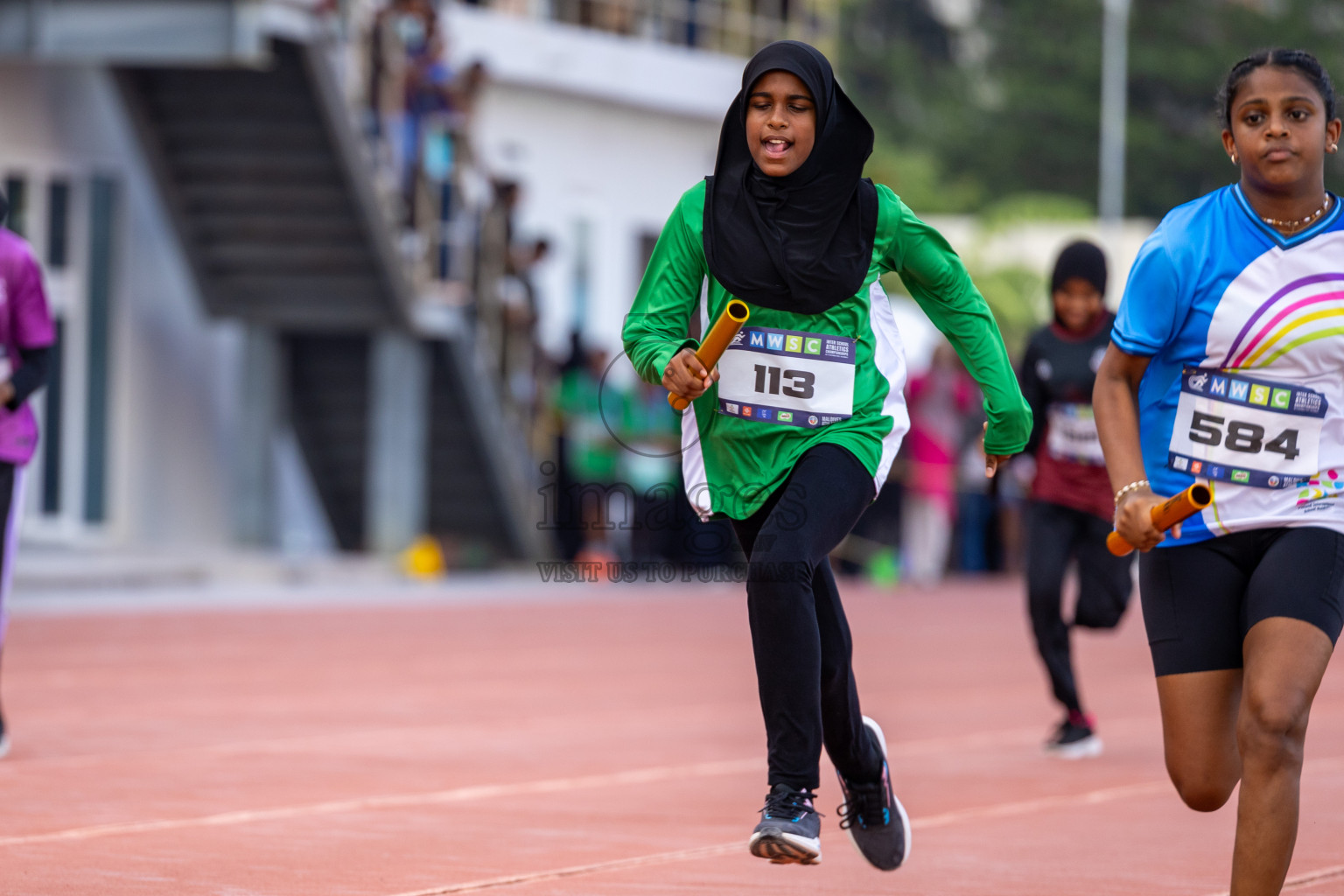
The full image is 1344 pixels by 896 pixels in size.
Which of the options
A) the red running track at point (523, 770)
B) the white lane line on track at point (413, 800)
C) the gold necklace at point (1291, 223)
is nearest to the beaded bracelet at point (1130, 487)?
the gold necklace at point (1291, 223)

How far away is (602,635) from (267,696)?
15.8 ft

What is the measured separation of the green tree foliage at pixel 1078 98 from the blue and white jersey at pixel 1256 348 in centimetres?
6103

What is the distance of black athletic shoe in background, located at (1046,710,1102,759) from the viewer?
31.6 feet

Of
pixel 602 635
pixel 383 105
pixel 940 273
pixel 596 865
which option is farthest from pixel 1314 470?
pixel 383 105

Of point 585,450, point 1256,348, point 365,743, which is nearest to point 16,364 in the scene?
point 365,743

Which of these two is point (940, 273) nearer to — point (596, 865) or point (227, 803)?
point (596, 865)

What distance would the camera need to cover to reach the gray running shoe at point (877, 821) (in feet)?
20.8

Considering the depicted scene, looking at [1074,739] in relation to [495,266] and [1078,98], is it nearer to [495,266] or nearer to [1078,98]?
[495,266]

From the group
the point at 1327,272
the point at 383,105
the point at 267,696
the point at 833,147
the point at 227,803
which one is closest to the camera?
the point at 1327,272

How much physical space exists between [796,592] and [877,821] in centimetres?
96

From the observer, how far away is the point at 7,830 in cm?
693

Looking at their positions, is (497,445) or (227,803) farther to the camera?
(497,445)

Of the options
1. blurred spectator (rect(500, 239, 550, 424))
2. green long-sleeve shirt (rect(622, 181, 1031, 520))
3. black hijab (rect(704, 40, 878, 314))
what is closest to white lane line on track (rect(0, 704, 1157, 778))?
green long-sleeve shirt (rect(622, 181, 1031, 520))

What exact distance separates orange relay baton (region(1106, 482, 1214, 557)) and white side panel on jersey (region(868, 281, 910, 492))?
1.00 metres
